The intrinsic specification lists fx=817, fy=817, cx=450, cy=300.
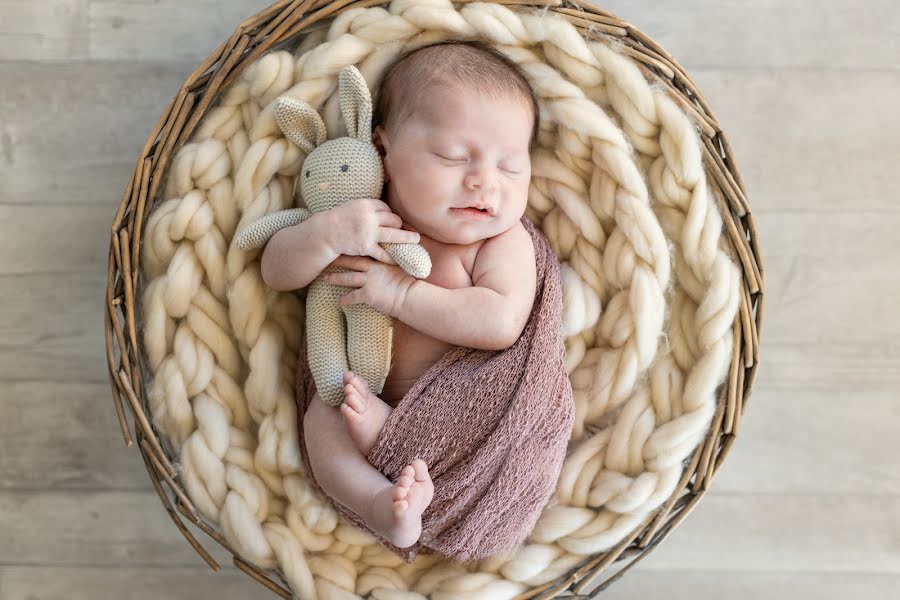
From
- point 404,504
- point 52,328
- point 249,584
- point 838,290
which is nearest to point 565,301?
point 404,504

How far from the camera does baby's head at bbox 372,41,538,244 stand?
0.98 m

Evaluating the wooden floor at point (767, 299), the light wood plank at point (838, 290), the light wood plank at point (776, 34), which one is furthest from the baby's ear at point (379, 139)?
the light wood plank at point (838, 290)

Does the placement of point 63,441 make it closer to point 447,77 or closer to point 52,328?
point 52,328

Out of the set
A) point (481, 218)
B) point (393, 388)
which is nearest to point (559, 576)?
point (393, 388)

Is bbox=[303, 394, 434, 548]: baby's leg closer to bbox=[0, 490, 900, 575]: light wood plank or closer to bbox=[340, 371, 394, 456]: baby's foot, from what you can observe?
bbox=[340, 371, 394, 456]: baby's foot

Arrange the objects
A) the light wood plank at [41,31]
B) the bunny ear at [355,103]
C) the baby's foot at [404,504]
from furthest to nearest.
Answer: the light wood plank at [41,31] < the bunny ear at [355,103] < the baby's foot at [404,504]

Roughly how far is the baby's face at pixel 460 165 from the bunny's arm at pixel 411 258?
0.05 metres

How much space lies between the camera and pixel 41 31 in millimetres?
1262

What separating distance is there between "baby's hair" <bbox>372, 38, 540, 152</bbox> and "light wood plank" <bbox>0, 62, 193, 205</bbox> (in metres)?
0.40

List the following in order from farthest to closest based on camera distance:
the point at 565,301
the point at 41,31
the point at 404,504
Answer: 1. the point at 41,31
2. the point at 565,301
3. the point at 404,504

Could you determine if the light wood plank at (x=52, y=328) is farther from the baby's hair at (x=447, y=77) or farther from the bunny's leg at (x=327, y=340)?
the baby's hair at (x=447, y=77)

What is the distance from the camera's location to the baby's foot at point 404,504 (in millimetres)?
894

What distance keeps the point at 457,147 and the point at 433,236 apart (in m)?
0.12

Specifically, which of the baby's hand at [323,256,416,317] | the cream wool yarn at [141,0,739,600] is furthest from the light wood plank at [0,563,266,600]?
the baby's hand at [323,256,416,317]
